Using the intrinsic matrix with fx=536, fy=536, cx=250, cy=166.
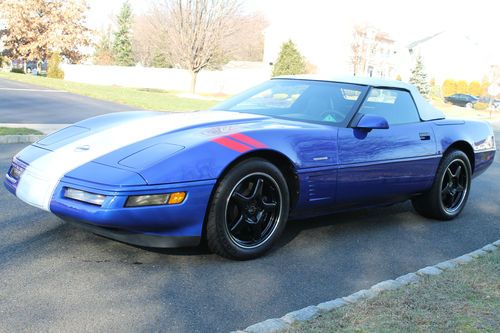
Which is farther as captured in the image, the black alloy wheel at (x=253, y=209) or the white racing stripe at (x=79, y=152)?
the black alloy wheel at (x=253, y=209)

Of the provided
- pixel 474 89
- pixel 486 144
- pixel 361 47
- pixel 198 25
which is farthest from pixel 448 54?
pixel 486 144

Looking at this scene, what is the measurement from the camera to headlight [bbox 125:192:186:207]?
3.22 meters

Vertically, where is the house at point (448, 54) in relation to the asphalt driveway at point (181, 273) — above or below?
above

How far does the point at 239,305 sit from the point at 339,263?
1161 millimetres

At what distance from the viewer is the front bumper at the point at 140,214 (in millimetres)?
3193

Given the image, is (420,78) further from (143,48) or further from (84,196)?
(84,196)

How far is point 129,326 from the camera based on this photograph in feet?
8.87

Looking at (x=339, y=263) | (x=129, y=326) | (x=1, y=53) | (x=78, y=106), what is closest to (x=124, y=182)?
(x=129, y=326)

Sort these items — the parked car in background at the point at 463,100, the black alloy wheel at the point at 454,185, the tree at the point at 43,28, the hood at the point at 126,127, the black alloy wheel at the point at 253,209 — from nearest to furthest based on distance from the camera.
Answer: the black alloy wheel at the point at 253,209 < the hood at the point at 126,127 < the black alloy wheel at the point at 454,185 < the parked car in background at the point at 463,100 < the tree at the point at 43,28

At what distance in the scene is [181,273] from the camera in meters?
3.46

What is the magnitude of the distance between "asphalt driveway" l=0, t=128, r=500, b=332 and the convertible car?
0.25 m

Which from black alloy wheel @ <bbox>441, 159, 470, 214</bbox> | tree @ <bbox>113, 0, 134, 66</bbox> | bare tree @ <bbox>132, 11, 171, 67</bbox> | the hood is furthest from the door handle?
tree @ <bbox>113, 0, 134, 66</bbox>

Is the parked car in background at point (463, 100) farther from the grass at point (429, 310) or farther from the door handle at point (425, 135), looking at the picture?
the grass at point (429, 310)

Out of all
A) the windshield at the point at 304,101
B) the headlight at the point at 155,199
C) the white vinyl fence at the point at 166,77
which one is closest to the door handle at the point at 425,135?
the windshield at the point at 304,101
